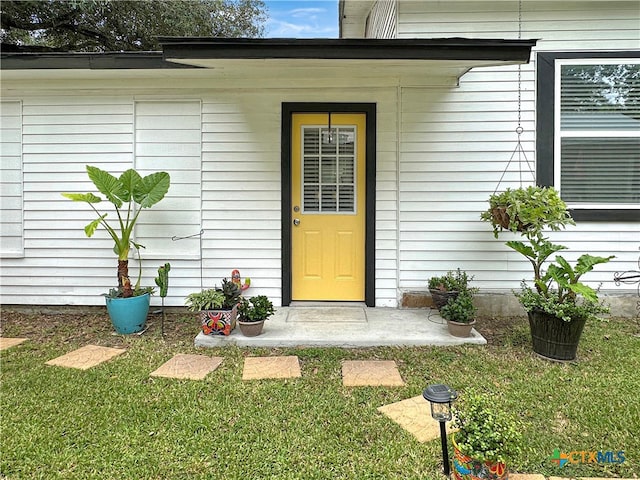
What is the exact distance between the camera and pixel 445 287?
384 cm

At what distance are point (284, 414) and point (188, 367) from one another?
3.36ft

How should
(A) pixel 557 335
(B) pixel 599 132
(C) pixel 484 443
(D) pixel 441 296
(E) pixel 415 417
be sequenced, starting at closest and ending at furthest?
(C) pixel 484 443 < (E) pixel 415 417 < (A) pixel 557 335 < (D) pixel 441 296 < (B) pixel 599 132

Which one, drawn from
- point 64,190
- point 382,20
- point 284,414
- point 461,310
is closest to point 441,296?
point 461,310

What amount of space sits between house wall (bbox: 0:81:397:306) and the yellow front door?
0.22m

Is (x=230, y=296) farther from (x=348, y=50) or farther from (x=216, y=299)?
(x=348, y=50)

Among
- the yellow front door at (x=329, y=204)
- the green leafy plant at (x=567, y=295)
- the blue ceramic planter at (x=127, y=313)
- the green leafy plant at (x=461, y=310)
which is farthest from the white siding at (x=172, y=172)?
the green leafy plant at (x=567, y=295)

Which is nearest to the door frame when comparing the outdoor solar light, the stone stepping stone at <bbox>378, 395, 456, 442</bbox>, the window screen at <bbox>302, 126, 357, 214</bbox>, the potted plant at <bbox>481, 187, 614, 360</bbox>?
the window screen at <bbox>302, 126, 357, 214</bbox>

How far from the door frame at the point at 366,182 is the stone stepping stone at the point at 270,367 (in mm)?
1279

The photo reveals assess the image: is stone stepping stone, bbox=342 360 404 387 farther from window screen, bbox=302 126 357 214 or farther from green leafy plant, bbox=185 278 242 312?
window screen, bbox=302 126 357 214

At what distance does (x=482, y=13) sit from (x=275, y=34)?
8.89 meters

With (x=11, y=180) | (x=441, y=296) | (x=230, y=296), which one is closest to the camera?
(x=230, y=296)

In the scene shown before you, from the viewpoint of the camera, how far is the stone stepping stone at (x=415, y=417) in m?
2.05

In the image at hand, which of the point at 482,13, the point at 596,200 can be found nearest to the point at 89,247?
the point at 482,13

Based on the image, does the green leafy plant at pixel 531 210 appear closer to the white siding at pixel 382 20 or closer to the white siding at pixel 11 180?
the white siding at pixel 382 20
